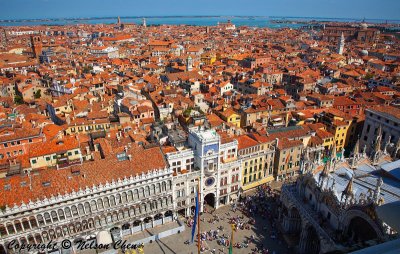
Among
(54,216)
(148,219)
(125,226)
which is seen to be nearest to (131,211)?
(125,226)

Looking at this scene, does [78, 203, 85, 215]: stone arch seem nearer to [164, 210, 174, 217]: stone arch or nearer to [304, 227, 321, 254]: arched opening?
[164, 210, 174, 217]: stone arch

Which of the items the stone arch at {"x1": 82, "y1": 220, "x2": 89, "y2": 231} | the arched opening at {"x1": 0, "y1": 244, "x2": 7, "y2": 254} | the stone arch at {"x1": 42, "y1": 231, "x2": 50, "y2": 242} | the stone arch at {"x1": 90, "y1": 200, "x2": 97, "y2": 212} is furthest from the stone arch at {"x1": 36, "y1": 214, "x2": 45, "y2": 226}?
the stone arch at {"x1": 90, "y1": 200, "x2": 97, "y2": 212}

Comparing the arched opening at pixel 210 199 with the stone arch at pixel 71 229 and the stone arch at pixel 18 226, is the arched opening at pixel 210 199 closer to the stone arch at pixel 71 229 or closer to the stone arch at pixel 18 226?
the stone arch at pixel 71 229

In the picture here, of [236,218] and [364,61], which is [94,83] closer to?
[236,218]

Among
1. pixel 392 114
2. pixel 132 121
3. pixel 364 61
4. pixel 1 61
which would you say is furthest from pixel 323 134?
pixel 1 61

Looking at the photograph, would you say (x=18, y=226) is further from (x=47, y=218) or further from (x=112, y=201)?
(x=112, y=201)

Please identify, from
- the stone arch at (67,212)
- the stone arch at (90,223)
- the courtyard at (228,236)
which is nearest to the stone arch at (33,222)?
the stone arch at (67,212)

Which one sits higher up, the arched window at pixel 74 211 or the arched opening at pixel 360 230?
the arched opening at pixel 360 230
